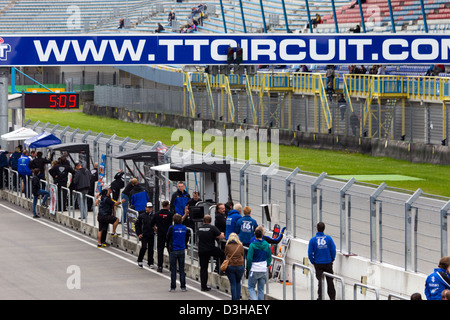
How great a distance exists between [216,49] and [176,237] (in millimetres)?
15599

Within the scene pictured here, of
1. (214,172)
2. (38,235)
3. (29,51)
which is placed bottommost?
(38,235)

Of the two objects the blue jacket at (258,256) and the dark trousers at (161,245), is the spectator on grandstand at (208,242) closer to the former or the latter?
the blue jacket at (258,256)

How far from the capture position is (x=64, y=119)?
59625 mm

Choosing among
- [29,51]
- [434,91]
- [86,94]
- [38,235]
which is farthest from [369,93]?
[86,94]

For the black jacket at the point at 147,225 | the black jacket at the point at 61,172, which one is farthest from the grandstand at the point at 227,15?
the black jacket at the point at 147,225

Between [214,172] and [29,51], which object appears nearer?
[214,172]

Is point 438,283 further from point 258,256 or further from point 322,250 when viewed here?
point 258,256

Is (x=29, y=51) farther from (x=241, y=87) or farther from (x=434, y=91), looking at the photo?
(x=241, y=87)

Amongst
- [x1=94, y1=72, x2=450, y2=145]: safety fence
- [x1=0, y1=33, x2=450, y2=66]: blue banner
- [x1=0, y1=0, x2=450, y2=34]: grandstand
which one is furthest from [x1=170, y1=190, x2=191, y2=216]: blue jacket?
[x1=0, y1=0, x2=450, y2=34]: grandstand

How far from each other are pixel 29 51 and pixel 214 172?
1293 centimetres

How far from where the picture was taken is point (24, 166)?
27.7 metres

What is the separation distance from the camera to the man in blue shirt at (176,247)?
16156 mm

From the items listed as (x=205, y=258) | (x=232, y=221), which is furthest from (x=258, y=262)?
(x=232, y=221)

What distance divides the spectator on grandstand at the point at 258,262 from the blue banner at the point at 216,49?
17.1 meters
